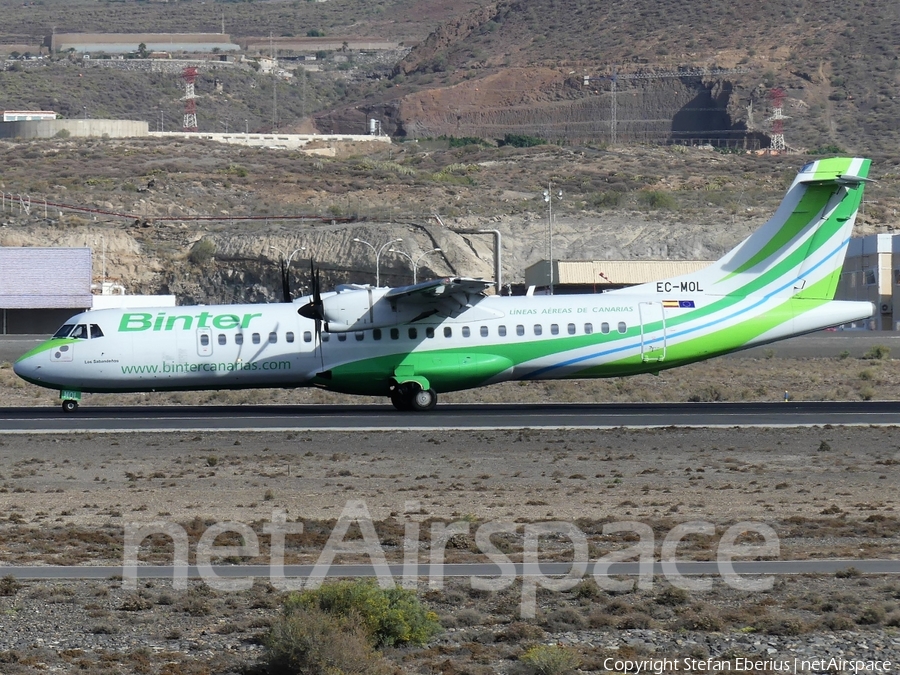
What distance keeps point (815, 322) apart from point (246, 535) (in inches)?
824

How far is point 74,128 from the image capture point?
119 metres

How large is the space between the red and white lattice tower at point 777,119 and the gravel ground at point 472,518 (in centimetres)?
10520

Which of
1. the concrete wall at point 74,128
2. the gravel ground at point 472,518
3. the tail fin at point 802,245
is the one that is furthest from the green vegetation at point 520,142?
the gravel ground at point 472,518

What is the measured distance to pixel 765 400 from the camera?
39.0 meters

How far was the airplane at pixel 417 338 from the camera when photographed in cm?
3144

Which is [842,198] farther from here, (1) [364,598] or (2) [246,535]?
(1) [364,598]

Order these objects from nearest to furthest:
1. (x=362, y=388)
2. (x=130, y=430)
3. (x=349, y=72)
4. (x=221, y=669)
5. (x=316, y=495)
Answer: (x=221, y=669) → (x=316, y=495) → (x=130, y=430) → (x=362, y=388) → (x=349, y=72)

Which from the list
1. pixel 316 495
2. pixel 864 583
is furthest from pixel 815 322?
pixel 864 583

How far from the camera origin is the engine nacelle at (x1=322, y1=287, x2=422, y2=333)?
30891 millimetres

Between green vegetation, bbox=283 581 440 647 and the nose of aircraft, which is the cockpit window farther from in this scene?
green vegetation, bbox=283 581 440 647

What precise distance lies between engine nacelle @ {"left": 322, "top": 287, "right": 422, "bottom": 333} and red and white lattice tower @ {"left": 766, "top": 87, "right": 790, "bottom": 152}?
102222 mm

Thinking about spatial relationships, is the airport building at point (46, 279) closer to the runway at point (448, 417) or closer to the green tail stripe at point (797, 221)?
the runway at point (448, 417)

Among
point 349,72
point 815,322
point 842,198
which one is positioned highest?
point 349,72

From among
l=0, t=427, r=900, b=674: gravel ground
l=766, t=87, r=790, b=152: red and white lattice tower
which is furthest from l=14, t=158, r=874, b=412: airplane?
l=766, t=87, r=790, b=152: red and white lattice tower
